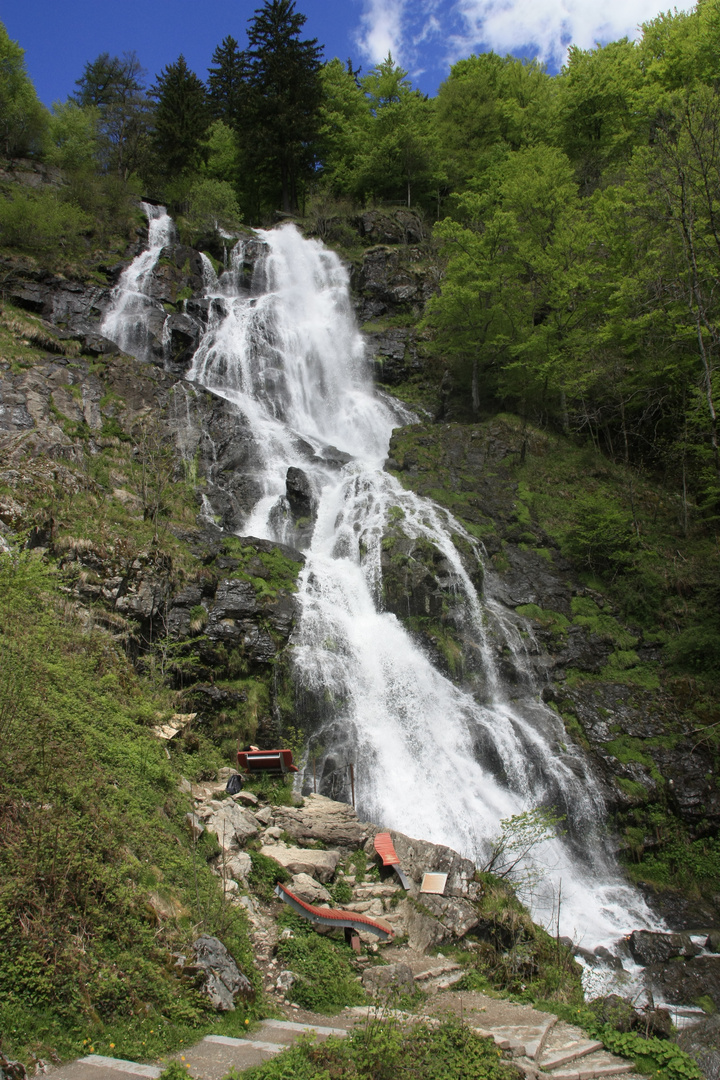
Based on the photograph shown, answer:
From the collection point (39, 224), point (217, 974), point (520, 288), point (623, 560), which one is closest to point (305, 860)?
point (217, 974)

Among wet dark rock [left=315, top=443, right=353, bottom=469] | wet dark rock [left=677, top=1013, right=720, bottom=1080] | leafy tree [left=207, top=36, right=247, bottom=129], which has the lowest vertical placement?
wet dark rock [left=677, top=1013, right=720, bottom=1080]

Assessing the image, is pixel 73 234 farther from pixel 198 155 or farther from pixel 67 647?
pixel 67 647

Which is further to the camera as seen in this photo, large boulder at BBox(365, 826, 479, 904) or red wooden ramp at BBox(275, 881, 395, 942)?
large boulder at BBox(365, 826, 479, 904)

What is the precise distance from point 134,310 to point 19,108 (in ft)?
49.9

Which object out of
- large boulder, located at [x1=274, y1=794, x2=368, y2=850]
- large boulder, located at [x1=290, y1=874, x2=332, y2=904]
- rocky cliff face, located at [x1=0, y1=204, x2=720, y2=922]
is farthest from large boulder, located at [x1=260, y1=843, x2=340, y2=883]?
rocky cliff face, located at [x1=0, y1=204, x2=720, y2=922]

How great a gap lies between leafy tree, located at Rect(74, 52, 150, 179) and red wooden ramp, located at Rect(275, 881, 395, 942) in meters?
35.3

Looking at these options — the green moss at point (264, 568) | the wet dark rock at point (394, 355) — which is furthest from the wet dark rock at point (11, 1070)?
the wet dark rock at point (394, 355)

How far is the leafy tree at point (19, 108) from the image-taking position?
28.6m

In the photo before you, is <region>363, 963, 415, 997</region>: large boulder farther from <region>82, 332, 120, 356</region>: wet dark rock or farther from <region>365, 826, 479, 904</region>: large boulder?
<region>82, 332, 120, 356</region>: wet dark rock

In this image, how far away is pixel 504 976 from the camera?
6.88 m

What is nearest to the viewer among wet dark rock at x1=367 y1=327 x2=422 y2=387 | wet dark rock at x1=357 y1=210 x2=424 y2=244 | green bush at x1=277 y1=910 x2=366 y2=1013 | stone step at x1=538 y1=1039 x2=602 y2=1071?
stone step at x1=538 y1=1039 x2=602 y2=1071

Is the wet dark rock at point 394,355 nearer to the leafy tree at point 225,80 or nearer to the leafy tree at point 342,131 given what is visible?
the leafy tree at point 342,131

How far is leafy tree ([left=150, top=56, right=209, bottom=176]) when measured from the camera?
104ft

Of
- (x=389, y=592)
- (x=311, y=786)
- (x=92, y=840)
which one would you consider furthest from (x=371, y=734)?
(x=92, y=840)
